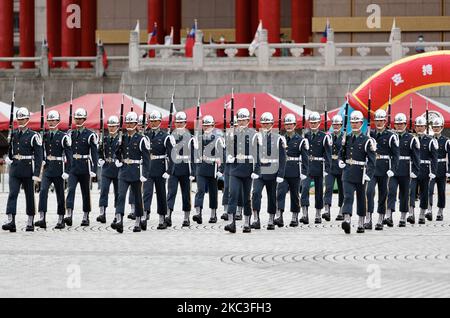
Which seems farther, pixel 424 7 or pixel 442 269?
pixel 424 7

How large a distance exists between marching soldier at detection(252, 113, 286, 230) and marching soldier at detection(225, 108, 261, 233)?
0.14 m

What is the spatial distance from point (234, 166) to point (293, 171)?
194 centimetres

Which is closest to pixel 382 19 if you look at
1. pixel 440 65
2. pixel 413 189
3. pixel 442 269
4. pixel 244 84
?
pixel 244 84

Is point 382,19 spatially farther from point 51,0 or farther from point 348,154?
point 348,154

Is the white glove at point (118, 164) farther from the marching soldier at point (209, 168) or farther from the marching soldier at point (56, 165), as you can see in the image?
the marching soldier at point (209, 168)

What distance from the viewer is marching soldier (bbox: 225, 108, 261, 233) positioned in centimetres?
1714

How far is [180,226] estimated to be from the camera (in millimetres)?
18406

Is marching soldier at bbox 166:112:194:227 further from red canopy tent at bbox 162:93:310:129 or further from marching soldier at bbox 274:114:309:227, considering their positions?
red canopy tent at bbox 162:93:310:129

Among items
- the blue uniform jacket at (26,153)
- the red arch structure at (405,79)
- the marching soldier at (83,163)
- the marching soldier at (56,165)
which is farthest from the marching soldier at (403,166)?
the red arch structure at (405,79)

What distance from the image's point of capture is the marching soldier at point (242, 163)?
17141 millimetres

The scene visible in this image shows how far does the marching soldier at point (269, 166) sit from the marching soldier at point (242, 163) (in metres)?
0.14
